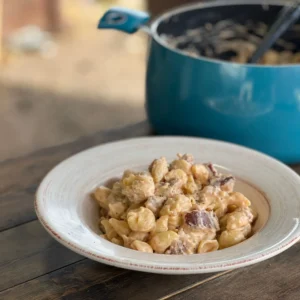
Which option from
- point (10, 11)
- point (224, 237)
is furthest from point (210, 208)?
point (10, 11)

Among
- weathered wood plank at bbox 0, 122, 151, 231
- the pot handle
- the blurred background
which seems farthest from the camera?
the blurred background

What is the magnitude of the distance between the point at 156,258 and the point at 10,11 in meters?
2.64

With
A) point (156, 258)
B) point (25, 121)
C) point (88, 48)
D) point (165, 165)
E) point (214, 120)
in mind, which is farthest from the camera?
point (88, 48)

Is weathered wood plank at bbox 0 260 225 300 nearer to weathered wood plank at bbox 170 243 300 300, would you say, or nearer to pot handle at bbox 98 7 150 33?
weathered wood plank at bbox 170 243 300 300

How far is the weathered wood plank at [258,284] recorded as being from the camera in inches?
25.2

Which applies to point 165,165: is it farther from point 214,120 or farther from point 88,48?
point 88,48

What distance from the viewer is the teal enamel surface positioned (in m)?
0.85

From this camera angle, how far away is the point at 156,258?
61 cm

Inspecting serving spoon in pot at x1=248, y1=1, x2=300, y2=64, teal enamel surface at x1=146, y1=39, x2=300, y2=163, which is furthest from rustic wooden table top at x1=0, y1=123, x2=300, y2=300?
serving spoon in pot at x1=248, y1=1, x2=300, y2=64

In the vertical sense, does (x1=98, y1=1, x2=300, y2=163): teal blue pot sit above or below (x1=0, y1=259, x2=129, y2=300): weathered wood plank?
above

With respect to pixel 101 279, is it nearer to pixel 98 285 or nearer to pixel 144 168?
pixel 98 285

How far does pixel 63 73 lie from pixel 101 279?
207 cm

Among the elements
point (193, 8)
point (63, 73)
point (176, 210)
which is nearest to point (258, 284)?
point (176, 210)

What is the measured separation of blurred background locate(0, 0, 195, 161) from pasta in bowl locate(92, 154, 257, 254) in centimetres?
132
